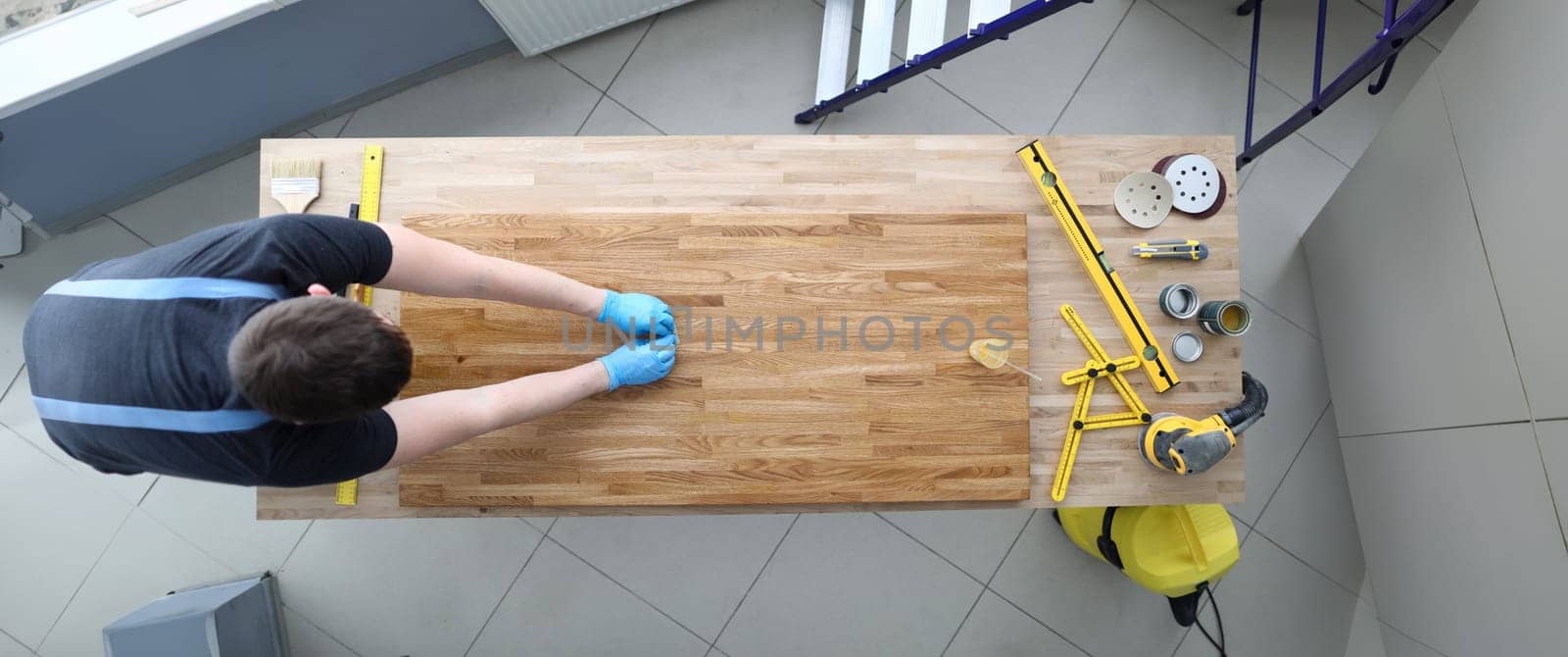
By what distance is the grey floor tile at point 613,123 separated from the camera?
2648 mm

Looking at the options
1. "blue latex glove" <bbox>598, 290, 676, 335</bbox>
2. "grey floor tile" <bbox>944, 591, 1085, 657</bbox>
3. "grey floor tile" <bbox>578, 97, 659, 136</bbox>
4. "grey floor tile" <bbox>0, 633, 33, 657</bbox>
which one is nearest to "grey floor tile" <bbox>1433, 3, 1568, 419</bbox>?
→ "grey floor tile" <bbox>944, 591, 1085, 657</bbox>

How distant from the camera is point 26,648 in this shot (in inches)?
98.1

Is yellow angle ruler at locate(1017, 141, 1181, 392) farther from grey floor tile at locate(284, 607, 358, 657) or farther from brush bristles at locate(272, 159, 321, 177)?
grey floor tile at locate(284, 607, 358, 657)

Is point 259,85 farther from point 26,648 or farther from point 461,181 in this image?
point 26,648

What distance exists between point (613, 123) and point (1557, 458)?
2.65 meters

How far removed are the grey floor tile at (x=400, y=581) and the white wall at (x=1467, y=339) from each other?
8.81 ft

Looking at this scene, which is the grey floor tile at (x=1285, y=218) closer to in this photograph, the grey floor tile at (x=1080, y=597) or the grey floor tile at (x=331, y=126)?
the grey floor tile at (x=1080, y=597)

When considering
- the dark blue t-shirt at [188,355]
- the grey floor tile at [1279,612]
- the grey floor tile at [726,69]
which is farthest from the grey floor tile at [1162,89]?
the dark blue t-shirt at [188,355]

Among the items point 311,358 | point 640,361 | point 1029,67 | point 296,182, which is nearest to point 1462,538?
point 1029,67

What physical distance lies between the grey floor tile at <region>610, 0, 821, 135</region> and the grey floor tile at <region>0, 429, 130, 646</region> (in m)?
2.14

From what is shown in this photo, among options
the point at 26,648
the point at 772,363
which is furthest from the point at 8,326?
the point at 772,363

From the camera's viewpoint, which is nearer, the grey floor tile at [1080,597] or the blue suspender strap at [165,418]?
the blue suspender strap at [165,418]

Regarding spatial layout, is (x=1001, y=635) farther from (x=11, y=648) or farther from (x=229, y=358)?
(x=11, y=648)

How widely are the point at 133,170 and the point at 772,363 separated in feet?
7.17
